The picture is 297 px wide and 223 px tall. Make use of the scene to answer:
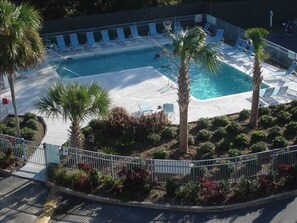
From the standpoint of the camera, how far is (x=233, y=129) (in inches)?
884

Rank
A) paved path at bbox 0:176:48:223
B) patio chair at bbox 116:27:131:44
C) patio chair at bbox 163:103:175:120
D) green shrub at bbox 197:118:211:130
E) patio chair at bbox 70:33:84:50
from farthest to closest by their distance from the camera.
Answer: patio chair at bbox 116:27:131:44
patio chair at bbox 70:33:84:50
patio chair at bbox 163:103:175:120
green shrub at bbox 197:118:211:130
paved path at bbox 0:176:48:223

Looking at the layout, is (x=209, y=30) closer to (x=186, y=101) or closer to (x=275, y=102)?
(x=275, y=102)

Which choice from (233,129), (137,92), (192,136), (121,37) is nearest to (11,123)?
(137,92)

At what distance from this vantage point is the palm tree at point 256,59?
2161cm

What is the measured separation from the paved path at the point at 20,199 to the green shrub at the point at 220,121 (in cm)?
754

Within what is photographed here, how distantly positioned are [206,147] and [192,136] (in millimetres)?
1357

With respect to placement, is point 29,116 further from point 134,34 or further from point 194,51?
point 134,34

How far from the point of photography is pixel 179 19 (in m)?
37.5

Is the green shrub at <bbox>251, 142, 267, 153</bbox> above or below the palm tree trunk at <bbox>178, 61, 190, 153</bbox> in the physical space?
below

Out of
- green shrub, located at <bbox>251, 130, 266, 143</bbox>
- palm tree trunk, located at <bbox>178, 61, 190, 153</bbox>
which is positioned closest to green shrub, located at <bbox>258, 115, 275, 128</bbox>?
green shrub, located at <bbox>251, 130, 266, 143</bbox>

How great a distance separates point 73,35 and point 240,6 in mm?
11093

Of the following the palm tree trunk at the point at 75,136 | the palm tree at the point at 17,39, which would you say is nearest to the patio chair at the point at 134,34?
the palm tree at the point at 17,39

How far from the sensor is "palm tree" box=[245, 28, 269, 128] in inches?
851

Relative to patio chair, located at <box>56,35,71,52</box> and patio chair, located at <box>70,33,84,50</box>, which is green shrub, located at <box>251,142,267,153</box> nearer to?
patio chair, located at <box>70,33,84,50</box>
